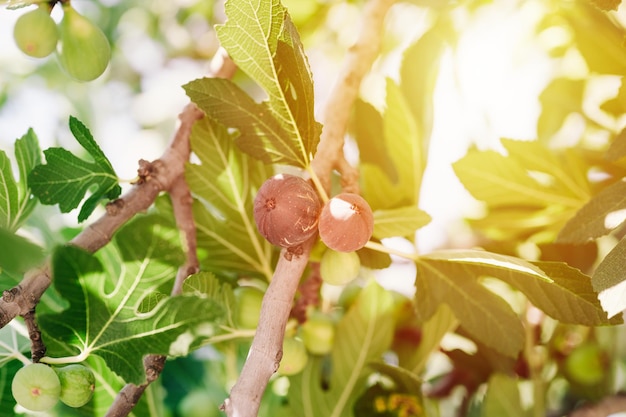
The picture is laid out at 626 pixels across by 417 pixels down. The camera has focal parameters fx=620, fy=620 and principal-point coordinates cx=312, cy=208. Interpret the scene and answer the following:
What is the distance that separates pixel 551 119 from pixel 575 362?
822 millimetres

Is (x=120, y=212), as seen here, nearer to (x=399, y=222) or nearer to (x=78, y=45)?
(x=78, y=45)

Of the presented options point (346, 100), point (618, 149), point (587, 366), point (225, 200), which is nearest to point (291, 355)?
point (225, 200)

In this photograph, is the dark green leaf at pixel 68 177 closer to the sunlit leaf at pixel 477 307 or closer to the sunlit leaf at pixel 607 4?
the sunlit leaf at pixel 477 307

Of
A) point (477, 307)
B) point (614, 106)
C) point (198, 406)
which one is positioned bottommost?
point (198, 406)

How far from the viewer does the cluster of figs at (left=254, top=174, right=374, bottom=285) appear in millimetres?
1125

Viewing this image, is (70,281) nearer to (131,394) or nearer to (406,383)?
(131,394)

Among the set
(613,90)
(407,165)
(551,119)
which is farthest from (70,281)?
(613,90)

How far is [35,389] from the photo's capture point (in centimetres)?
108

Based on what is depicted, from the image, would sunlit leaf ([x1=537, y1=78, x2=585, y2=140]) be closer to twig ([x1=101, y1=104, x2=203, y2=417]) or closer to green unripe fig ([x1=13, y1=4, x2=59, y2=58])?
twig ([x1=101, y1=104, x2=203, y2=417])

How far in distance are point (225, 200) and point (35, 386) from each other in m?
0.62

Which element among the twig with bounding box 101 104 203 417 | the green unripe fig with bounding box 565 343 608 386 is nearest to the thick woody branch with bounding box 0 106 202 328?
the twig with bounding box 101 104 203 417

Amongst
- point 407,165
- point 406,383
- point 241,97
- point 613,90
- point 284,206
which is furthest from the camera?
point 613,90

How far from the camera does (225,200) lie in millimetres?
1528

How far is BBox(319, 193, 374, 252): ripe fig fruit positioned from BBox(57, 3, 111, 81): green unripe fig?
0.65m
